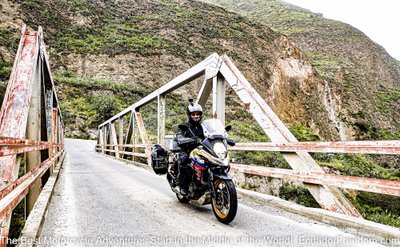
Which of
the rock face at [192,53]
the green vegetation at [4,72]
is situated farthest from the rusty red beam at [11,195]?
the rock face at [192,53]

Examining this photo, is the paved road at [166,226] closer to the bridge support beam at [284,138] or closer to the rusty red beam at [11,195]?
the bridge support beam at [284,138]

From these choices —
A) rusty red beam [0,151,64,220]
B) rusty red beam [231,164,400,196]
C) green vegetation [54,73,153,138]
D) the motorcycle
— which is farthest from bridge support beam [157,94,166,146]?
green vegetation [54,73,153,138]

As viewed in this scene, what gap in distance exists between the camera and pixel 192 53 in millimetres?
43406

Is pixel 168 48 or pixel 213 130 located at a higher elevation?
pixel 168 48

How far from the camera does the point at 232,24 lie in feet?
166

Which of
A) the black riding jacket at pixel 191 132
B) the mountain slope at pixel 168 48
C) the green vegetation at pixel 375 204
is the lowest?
the green vegetation at pixel 375 204

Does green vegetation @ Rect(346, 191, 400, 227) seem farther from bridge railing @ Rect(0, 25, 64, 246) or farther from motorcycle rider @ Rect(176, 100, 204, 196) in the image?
bridge railing @ Rect(0, 25, 64, 246)

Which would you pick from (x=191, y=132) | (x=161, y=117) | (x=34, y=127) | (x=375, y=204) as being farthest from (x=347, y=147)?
(x=161, y=117)

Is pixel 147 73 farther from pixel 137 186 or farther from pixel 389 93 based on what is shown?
pixel 389 93

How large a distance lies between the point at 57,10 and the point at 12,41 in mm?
12801

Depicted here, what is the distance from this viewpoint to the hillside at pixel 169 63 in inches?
1398

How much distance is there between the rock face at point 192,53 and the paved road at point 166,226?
35688 millimetres

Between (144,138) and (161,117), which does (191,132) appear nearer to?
(161,117)

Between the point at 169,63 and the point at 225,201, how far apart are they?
1545 inches
